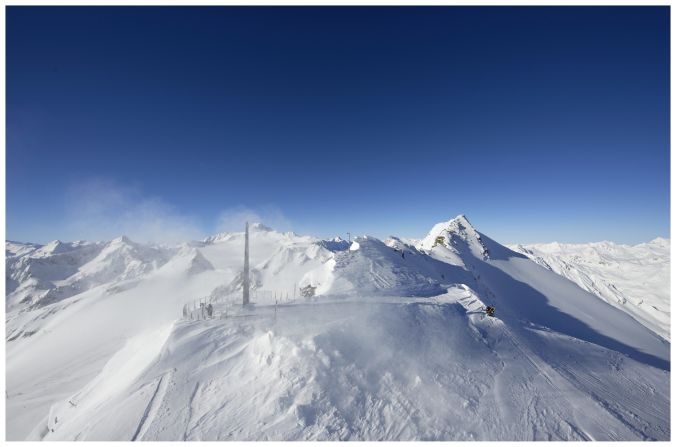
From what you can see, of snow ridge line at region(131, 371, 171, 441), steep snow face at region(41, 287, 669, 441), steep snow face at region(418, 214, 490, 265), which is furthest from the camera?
steep snow face at region(418, 214, 490, 265)

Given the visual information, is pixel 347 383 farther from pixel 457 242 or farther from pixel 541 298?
pixel 457 242

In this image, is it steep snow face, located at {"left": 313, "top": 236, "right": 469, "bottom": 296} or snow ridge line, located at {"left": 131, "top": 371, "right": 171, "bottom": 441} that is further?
steep snow face, located at {"left": 313, "top": 236, "right": 469, "bottom": 296}

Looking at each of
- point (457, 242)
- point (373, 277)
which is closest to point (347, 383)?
point (373, 277)

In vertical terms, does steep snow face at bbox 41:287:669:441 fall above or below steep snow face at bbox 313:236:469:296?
below

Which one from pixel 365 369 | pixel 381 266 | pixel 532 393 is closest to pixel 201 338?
pixel 365 369

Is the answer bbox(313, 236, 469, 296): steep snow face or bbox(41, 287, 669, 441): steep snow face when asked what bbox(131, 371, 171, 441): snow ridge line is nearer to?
bbox(41, 287, 669, 441): steep snow face

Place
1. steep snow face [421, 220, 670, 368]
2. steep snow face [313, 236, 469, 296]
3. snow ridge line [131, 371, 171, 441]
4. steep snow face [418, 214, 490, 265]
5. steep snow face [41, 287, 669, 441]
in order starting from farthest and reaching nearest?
1. steep snow face [418, 214, 490, 265]
2. steep snow face [421, 220, 670, 368]
3. steep snow face [313, 236, 469, 296]
4. steep snow face [41, 287, 669, 441]
5. snow ridge line [131, 371, 171, 441]

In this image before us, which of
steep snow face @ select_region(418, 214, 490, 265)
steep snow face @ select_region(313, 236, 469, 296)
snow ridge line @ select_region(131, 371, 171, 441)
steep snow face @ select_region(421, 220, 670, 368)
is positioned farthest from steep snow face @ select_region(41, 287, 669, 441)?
steep snow face @ select_region(418, 214, 490, 265)

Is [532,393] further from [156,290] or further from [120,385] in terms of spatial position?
[156,290]

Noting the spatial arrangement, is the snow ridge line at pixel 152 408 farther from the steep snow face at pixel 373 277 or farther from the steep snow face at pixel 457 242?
the steep snow face at pixel 457 242

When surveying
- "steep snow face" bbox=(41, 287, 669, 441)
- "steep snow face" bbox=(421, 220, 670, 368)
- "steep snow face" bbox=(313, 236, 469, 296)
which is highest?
"steep snow face" bbox=(313, 236, 469, 296)
